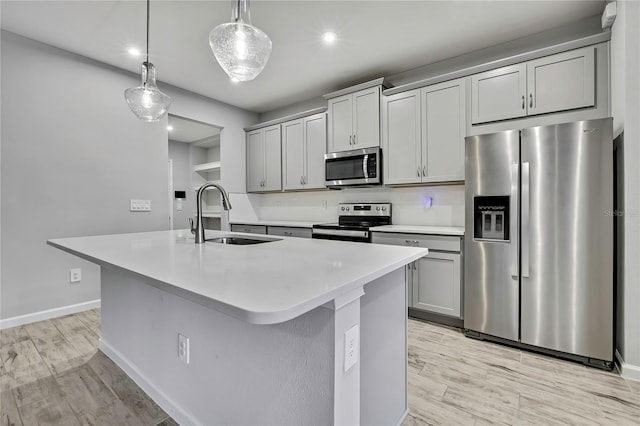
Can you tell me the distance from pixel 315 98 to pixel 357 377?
12.8ft

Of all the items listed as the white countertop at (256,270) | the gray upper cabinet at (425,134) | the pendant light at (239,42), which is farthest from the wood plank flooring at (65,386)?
the gray upper cabinet at (425,134)

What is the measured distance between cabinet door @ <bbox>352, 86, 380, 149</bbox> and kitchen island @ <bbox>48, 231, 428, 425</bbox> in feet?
6.79

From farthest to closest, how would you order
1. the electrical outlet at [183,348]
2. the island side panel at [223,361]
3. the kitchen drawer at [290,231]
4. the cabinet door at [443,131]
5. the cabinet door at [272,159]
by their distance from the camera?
1. the cabinet door at [272,159]
2. the kitchen drawer at [290,231]
3. the cabinet door at [443,131]
4. the electrical outlet at [183,348]
5. the island side panel at [223,361]

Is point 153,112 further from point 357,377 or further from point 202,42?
point 357,377

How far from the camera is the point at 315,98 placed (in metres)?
4.23

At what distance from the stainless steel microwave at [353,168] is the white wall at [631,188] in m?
1.90

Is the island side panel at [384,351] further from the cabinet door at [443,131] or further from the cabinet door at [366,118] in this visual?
the cabinet door at [366,118]

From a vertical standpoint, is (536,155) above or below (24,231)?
above

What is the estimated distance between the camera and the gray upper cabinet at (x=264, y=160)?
4361 millimetres

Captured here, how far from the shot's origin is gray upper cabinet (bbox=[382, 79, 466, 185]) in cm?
284

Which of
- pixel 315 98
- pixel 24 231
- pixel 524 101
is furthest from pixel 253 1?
pixel 24 231

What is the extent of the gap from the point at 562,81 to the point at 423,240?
1648 mm

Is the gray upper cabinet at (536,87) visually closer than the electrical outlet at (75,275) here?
Yes

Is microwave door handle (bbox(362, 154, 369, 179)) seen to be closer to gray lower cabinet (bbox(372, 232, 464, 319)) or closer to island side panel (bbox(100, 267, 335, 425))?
gray lower cabinet (bbox(372, 232, 464, 319))
